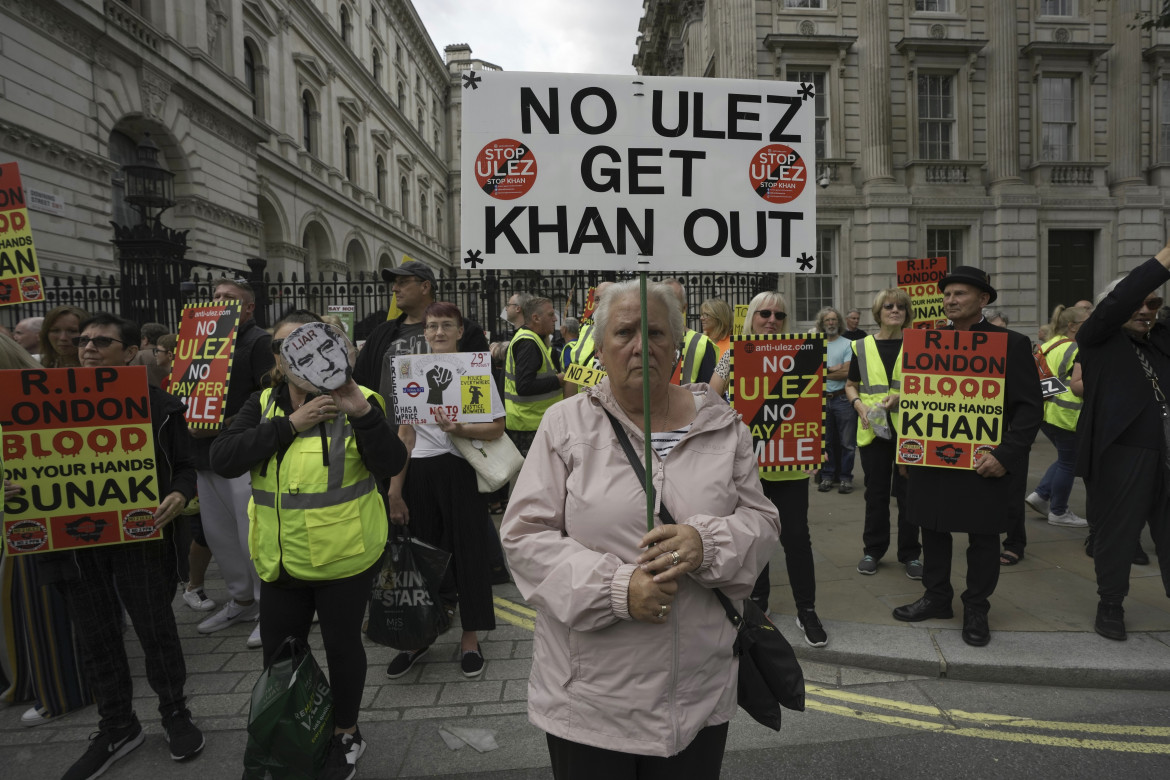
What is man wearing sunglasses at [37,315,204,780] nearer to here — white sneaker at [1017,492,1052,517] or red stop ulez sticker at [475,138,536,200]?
red stop ulez sticker at [475,138,536,200]

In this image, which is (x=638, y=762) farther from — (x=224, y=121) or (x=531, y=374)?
(x=224, y=121)

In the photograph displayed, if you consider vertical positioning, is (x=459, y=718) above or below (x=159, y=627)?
below

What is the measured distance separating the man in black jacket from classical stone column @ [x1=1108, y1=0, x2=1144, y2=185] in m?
22.7

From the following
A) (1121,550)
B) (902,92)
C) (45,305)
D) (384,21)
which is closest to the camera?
(1121,550)

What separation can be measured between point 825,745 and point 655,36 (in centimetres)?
3286

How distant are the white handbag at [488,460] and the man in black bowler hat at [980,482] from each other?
262 centimetres

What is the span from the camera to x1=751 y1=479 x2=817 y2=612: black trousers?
13.8 ft

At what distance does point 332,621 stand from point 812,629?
283 cm

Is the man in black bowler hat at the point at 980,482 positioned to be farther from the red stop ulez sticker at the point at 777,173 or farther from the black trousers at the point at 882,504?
the red stop ulez sticker at the point at 777,173

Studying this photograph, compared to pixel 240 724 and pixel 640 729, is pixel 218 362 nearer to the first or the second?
pixel 240 724

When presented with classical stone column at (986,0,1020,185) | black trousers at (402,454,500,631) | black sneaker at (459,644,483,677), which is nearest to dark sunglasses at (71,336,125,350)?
black trousers at (402,454,500,631)

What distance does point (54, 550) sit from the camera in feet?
10.2

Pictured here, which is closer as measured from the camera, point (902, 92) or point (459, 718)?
point (459, 718)

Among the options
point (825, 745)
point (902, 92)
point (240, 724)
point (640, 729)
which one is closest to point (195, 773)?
point (240, 724)
